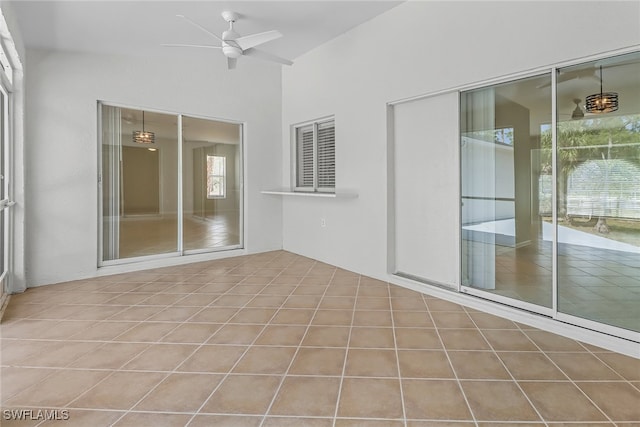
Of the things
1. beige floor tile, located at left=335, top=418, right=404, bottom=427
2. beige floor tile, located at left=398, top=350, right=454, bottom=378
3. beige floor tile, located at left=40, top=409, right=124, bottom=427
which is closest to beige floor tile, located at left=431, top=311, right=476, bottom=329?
beige floor tile, located at left=398, top=350, right=454, bottom=378

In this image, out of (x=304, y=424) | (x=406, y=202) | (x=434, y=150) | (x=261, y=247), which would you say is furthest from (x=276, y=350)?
(x=261, y=247)

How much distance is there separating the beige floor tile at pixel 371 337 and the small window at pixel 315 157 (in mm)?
2568

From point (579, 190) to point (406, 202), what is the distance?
1.59 metres

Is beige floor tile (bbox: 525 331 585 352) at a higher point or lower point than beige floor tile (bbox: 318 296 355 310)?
lower

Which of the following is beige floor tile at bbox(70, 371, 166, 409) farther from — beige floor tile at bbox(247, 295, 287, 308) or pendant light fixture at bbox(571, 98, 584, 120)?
pendant light fixture at bbox(571, 98, 584, 120)

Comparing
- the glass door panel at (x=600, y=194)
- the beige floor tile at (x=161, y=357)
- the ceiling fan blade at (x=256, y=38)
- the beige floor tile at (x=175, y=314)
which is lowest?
the beige floor tile at (x=161, y=357)

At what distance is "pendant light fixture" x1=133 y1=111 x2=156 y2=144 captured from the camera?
454 centimetres

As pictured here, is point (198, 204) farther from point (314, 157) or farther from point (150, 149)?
point (314, 157)

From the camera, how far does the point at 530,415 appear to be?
1624 millimetres

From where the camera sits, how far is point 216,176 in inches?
208

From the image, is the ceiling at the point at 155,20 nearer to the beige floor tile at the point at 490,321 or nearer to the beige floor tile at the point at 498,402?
the beige floor tile at the point at 490,321

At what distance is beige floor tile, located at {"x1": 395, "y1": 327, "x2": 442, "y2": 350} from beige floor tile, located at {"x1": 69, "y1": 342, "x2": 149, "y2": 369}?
1807mm

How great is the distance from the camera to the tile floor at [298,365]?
5.42 feet

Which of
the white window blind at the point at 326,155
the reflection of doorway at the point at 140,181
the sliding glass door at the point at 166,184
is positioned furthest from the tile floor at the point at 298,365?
the white window blind at the point at 326,155
